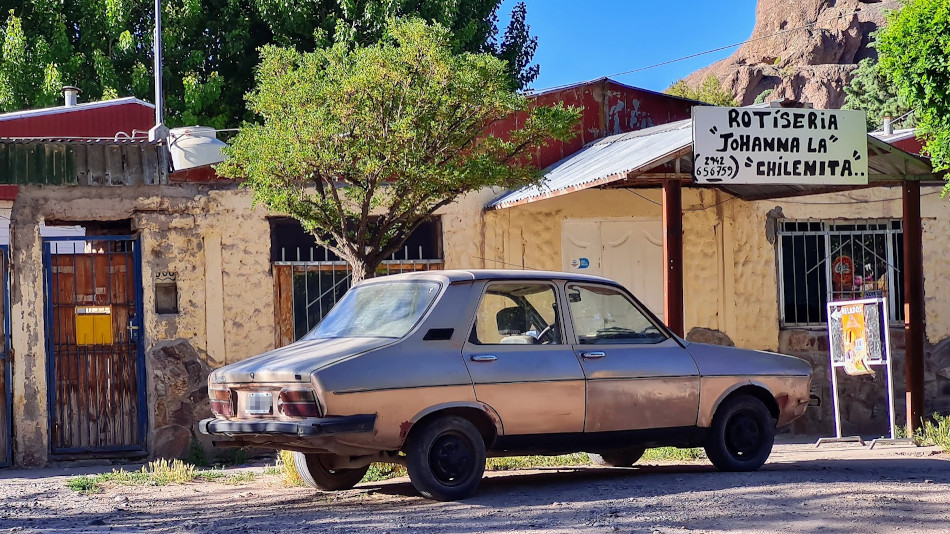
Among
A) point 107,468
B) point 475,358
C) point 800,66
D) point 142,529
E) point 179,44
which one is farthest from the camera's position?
point 800,66

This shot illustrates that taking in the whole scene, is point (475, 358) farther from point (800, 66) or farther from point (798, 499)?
point (800, 66)

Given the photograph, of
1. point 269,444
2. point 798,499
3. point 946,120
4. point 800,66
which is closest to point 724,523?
point 798,499

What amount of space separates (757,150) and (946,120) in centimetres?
165

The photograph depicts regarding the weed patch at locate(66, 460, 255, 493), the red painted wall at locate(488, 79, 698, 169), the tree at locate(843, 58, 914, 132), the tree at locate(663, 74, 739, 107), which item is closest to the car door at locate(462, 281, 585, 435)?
the weed patch at locate(66, 460, 255, 493)

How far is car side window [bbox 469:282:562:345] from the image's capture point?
27.5ft

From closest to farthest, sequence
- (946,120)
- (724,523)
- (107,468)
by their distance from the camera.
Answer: (724,523) < (946,120) < (107,468)

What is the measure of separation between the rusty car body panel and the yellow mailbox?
4902mm

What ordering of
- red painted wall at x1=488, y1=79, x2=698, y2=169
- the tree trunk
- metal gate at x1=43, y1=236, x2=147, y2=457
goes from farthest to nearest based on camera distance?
red painted wall at x1=488, y1=79, x2=698, y2=169, metal gate at x1=43, y1=236, x2=147, y2=457, the tree trunk

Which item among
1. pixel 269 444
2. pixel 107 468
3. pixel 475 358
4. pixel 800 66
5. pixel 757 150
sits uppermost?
pixel 800 66

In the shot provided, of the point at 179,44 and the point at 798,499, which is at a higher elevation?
the point at 179,44

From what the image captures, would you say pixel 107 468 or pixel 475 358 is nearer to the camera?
pixel 475 358

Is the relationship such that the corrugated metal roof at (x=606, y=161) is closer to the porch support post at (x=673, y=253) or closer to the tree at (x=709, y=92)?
the porch support post at (x=673, y=253)

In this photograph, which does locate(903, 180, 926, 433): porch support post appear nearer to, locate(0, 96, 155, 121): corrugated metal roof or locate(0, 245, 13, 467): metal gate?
locate(0, 245, 13, 467): metal gate

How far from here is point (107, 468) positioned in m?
12.3
